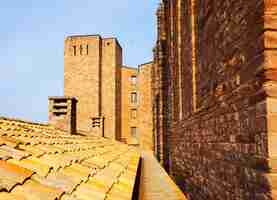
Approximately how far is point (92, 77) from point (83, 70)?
1218 mm

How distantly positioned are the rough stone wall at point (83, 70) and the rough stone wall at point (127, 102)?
4992 millimetres

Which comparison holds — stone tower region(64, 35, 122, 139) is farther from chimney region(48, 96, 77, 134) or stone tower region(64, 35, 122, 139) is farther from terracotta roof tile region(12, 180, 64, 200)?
terracotta roof tile region(12, 180, 64, 200)

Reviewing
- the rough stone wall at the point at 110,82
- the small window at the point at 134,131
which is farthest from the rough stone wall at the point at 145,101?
the rough stone wall at the point at 110,82

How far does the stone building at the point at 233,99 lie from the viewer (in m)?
2.97

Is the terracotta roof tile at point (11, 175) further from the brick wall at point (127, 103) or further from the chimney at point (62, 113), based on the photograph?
the brick wall at point (127, 103)

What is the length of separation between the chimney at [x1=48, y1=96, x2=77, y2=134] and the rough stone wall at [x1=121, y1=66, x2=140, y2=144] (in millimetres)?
32506

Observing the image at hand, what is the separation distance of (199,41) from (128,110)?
38044 millimetres

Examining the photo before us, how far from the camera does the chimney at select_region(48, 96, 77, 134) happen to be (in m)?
10.9

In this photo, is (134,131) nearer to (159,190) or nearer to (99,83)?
(99,83)

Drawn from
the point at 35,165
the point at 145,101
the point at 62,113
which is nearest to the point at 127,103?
the point at 145,101

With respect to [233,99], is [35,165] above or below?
below

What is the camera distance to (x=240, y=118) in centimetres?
380

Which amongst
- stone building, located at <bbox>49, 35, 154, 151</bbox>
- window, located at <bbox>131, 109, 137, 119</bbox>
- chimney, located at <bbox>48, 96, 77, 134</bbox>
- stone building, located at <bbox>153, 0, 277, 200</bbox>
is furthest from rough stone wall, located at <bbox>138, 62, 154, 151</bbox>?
stone building, located at <bbox>153, 0, 277, 200</bbox>

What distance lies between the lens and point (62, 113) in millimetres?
11289
